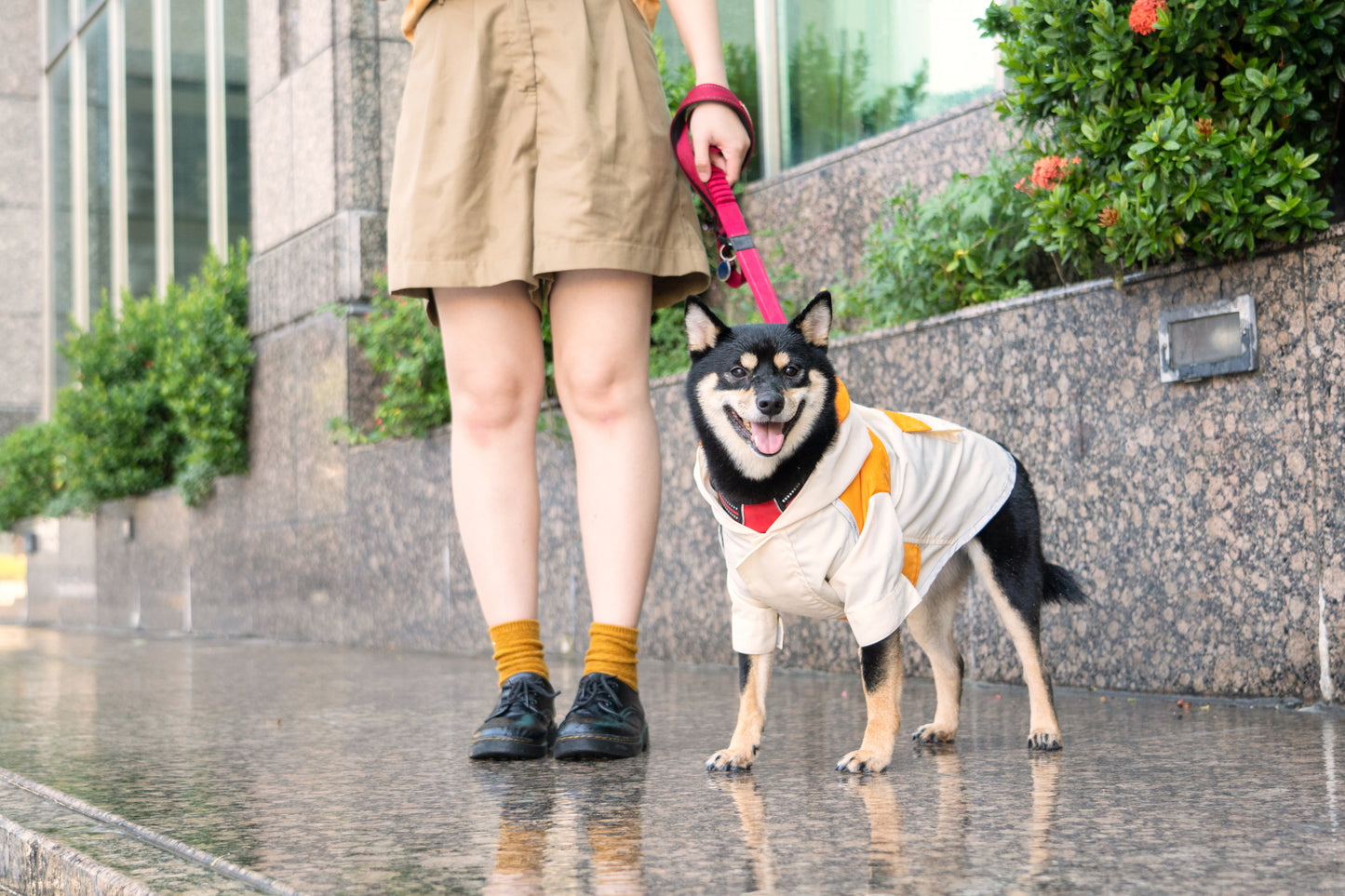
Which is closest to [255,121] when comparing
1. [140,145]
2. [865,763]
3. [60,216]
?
[140,145]

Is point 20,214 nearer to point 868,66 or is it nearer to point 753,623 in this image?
point 868,66

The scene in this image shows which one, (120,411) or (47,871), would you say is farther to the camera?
(120,411)

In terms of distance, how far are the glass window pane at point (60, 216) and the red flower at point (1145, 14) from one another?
14623 millimetres

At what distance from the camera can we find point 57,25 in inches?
618

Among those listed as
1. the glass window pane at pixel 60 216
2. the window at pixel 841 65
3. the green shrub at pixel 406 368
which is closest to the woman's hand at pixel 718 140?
the window at pixel 841 65

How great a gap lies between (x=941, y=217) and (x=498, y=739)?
2.49 m

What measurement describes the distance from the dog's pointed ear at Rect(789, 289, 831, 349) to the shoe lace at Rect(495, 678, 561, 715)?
3.16 ft

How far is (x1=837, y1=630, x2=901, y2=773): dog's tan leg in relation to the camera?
2.62 metres

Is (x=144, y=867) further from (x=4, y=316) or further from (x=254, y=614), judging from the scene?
(x=4, y=316)

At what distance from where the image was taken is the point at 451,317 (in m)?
3.06

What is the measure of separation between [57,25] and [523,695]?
15.5m

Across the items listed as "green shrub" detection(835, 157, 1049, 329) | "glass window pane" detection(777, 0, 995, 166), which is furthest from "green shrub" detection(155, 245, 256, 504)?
"green shrub" detection(835, 157, 1049, 329)

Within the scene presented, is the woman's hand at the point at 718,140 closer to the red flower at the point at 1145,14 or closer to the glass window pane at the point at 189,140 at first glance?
the red flower at the point at 1145,14

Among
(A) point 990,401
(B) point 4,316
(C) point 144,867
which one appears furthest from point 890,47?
(B) point 4,316
